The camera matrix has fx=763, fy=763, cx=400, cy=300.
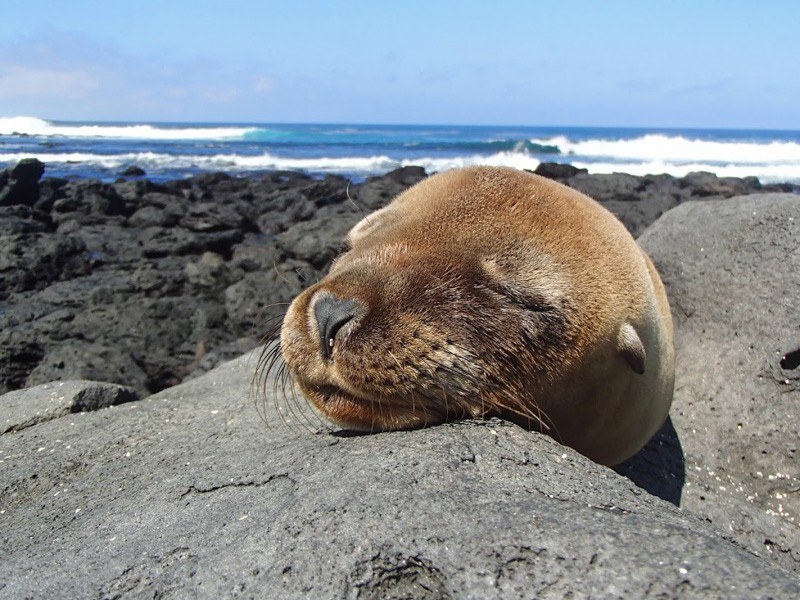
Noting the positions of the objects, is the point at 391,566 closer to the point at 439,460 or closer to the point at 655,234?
the point at 439,460

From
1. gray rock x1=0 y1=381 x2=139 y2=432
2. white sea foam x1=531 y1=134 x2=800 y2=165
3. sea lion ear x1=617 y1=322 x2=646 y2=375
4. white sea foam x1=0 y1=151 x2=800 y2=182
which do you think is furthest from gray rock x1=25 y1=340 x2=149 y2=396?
white sea foam x1=531 y1=134 x2=800 y2=165

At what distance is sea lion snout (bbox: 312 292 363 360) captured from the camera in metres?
2.59

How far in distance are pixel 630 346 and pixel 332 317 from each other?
3.70ft

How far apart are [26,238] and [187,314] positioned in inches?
188

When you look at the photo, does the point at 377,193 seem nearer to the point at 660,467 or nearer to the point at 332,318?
the point at 660,467

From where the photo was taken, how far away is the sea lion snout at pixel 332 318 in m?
2.59

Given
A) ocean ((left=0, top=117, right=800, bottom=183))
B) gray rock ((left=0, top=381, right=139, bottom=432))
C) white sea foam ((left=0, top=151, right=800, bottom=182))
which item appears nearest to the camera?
A: gray rock ((left=0, top=381, right=139, bottom=432))

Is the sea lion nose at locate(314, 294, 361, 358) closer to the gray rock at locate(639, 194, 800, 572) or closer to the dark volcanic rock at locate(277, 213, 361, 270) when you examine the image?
the gray rock at locate(639, 194, 800, 572)

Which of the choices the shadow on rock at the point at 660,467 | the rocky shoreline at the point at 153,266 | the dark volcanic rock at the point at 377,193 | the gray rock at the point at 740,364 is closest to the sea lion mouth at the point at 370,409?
the rocky shoreline at the point at 153,266

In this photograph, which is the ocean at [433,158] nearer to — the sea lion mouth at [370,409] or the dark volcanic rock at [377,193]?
the dark volcanic rock at [377,193]

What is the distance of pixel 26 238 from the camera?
11.9m

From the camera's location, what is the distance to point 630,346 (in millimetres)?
2857

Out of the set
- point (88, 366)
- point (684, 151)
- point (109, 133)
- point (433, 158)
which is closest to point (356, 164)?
point (433, 158)

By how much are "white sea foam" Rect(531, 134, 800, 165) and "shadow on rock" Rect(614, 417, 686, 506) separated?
40297mm
